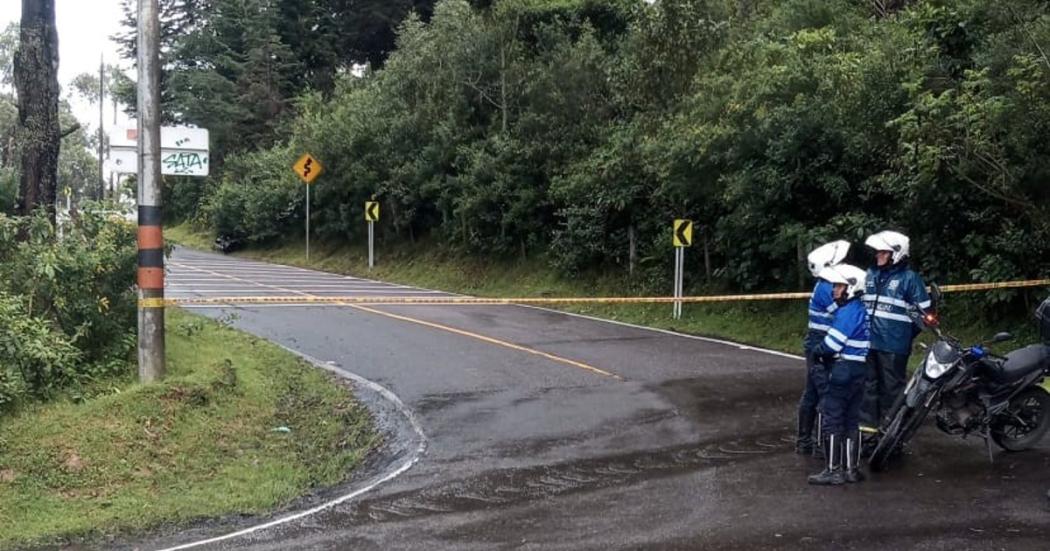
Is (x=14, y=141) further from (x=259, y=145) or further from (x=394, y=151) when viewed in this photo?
(x=259, y=145)

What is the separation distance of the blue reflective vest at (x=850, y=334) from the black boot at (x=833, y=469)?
0.65m

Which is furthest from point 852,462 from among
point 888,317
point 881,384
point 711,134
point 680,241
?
point 680,241

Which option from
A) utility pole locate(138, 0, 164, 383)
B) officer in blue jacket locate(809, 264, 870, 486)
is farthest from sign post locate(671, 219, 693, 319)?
utility pole locate(138, 0, 164, 383)

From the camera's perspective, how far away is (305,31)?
2082 inches

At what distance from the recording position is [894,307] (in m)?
7.88

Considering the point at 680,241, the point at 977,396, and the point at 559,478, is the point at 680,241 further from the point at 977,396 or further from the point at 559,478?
the point at 559,478

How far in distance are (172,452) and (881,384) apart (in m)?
6.31

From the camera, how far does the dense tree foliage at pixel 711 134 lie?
1178 cm

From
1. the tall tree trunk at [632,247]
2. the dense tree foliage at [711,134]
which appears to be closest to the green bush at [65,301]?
the dense tree foliage at [711,134]

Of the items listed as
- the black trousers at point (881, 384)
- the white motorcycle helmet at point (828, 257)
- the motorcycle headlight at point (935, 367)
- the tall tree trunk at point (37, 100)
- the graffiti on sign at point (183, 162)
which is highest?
the tall tree trunk at point (37, 100)

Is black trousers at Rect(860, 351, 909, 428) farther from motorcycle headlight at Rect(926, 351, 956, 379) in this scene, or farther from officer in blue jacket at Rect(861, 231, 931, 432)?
motorcycle headlight at Rect(926, 351, 956, 379)

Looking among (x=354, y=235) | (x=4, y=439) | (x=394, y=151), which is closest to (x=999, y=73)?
(x=4, y=439)

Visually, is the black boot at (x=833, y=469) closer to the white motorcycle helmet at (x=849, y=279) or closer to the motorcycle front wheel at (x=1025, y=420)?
the white motorcycle helmet at (x=849, y=279)

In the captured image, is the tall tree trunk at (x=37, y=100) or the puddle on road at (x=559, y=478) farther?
the tall tree trunk at (x=37, y=100)
